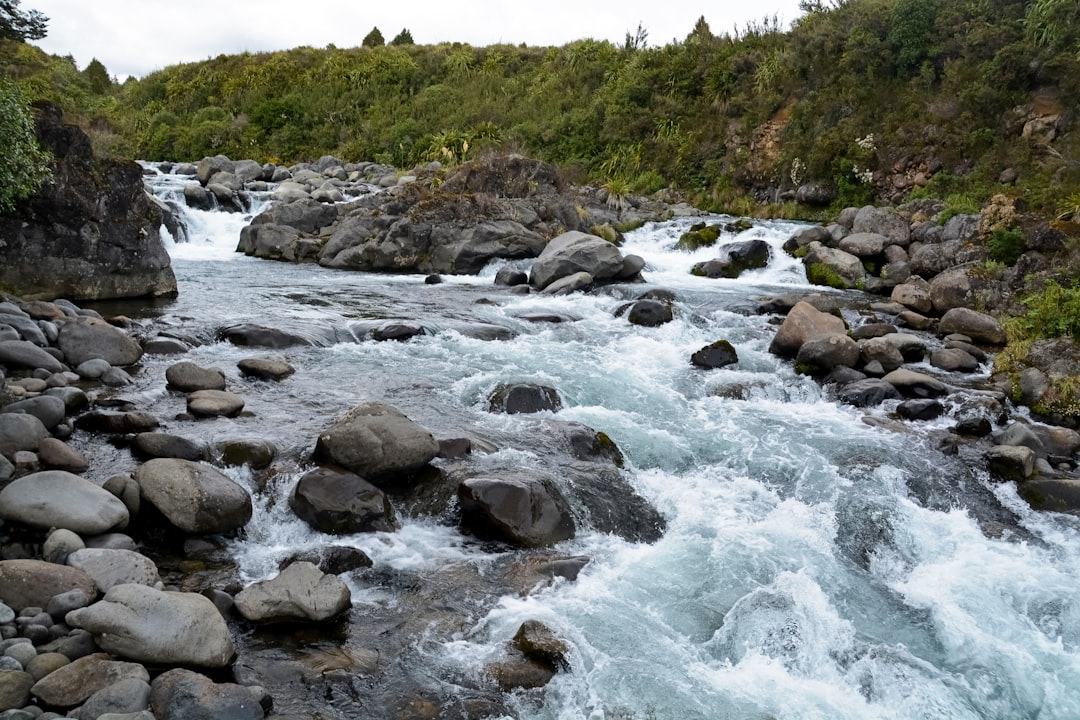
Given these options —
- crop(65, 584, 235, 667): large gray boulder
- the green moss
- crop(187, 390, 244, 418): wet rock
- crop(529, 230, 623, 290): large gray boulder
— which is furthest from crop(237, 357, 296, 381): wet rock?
the green moss

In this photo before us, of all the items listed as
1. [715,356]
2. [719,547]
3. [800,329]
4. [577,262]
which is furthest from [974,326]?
[719,547]

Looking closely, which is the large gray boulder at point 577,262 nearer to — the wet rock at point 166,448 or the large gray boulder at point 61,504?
the wet rock at point 166,448

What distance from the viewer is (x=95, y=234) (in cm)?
1544

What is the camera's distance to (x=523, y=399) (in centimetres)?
1150

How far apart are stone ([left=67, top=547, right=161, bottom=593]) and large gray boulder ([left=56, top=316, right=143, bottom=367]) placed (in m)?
6.11

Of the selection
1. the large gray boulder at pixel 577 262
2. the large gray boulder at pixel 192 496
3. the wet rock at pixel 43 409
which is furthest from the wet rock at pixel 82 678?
the large gray boulder at pixel 577 262

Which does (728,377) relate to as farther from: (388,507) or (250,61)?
(250,61)

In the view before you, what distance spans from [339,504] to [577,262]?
13.7 m

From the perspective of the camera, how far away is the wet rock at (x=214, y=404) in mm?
10102

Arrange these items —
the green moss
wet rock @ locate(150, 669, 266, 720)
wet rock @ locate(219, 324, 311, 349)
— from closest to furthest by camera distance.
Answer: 1. wet rock @ locate(150, 669, 266, 720)
2. wet rock @ locate(219, 324, 311, 349)
3. the green moss

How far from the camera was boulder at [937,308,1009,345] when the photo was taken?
1583cm

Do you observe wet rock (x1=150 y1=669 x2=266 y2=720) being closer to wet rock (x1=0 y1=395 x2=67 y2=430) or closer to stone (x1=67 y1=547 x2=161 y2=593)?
stone (x1=67 y1=547 x2=161 y2=593)

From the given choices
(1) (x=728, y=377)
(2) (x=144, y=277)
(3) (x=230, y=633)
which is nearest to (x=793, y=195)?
(1) (x=728, y=377)

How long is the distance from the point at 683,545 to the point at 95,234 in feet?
43.3
